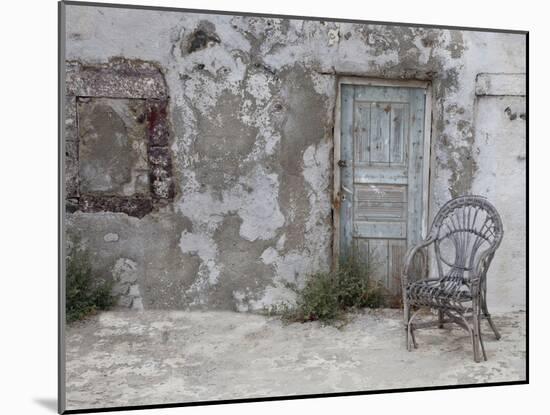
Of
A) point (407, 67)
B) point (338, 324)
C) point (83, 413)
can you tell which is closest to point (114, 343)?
point (83, 413)

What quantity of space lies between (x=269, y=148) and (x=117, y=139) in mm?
835

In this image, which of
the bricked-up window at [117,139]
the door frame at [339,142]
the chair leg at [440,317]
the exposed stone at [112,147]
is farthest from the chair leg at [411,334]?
the exposed stone at [112,147]

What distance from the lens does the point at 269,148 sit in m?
3.63

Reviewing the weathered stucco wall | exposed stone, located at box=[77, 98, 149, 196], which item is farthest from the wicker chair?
exposed stone, located at box=[77, 98, 149, 196]

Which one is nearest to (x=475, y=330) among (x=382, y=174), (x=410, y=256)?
(x=410, y=256)

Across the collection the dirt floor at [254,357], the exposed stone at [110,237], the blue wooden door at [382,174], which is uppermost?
the blue wooden door at [382,174]

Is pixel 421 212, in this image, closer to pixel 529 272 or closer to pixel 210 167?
pixel 529 272

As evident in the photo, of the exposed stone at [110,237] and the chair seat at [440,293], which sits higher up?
the exposed stone at [110,237]

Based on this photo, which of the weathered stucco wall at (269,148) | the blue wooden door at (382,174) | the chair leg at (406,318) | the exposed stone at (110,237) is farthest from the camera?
the blue wooden door at (382,174)

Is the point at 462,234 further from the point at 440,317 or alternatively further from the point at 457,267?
the point at 440,317

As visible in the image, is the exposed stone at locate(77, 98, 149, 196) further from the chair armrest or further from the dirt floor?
the chair armrest

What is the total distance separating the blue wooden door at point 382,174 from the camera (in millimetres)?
3721

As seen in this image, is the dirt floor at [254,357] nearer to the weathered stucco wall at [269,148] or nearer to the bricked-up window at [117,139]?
the weathered stucco wall at [269,148]

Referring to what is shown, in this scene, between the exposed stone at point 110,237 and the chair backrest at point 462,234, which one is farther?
the chair backrest at point 462,234
